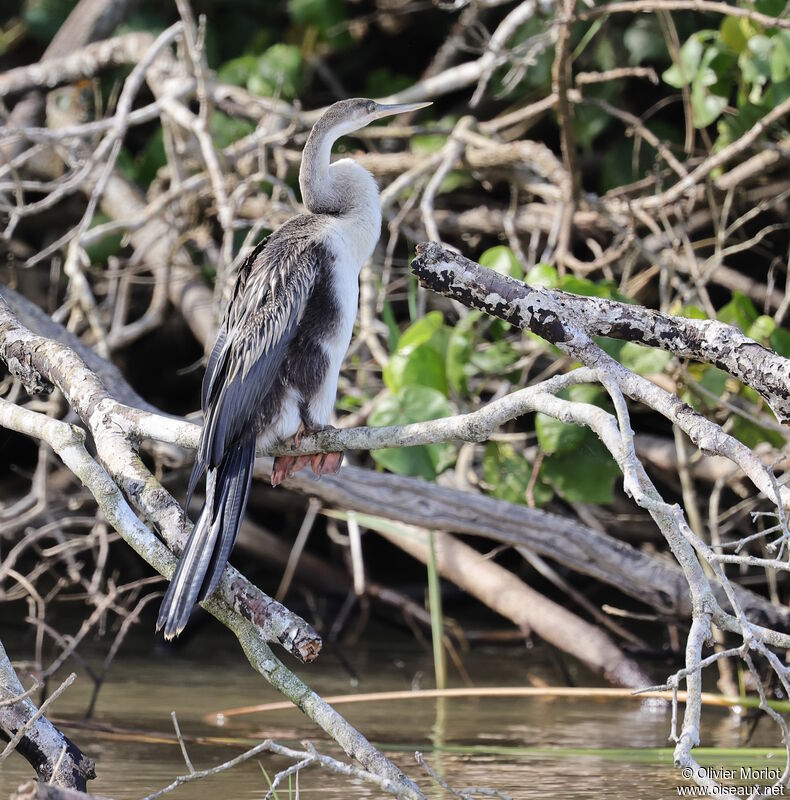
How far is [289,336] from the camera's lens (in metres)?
2.34

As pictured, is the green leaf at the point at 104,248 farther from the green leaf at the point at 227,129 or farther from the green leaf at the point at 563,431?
the green leaf at the point at 563,431

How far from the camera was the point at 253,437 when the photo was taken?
2.27m

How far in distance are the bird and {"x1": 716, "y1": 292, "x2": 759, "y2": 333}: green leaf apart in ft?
4.63

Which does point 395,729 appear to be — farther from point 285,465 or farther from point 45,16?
point 45,16

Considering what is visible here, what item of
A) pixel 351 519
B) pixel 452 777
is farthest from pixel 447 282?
pixel 351 519

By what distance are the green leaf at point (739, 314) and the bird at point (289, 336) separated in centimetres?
141

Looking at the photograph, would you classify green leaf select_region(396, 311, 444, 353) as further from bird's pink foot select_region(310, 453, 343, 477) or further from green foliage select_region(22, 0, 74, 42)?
green foliage select_region(22, 0, 74, 42)

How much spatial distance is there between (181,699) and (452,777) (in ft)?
4.17

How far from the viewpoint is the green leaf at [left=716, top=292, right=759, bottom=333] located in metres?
3.48

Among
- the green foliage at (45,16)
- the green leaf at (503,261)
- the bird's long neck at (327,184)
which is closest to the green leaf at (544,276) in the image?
the green leaf at (503,261)

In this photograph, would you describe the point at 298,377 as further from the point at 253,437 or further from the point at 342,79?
the point at 342,79

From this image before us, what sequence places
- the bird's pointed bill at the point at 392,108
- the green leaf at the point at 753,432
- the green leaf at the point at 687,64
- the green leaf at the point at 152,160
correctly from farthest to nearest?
the green leaf at the point at 152,160 → the green leaf at the point at 687,64 → the green leaf at the point at 753,432 → the bird's pointed bill at the point at 392,108

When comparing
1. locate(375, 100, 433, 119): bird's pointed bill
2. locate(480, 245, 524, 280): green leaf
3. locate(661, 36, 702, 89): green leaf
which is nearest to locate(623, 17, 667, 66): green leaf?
locate(661, 36, 702, 89): green leaf

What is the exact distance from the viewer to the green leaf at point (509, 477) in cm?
365
